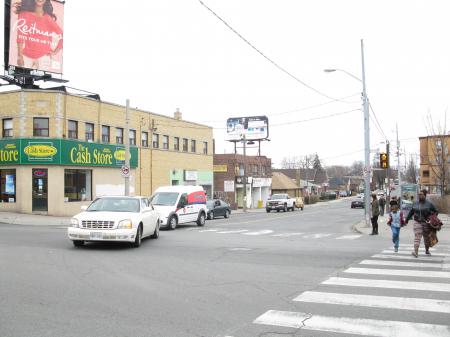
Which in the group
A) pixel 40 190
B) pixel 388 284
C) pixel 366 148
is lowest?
pixel 388 284

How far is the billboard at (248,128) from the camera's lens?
63.3m

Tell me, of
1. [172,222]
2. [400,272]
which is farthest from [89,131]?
[400,272]

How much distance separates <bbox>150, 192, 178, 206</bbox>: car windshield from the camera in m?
22.5

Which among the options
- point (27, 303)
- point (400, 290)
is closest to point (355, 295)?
point (400, 290)

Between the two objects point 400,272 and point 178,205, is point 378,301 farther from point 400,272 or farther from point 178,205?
point 178,205

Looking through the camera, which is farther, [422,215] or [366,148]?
[366,148]

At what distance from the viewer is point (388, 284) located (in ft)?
28.2

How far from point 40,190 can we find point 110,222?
17699mm

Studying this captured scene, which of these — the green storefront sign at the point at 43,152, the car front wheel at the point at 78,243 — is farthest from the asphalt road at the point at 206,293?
the green storefront sign at the point at 43,152

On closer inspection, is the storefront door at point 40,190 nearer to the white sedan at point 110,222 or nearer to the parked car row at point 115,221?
the parked car row at point 115,221

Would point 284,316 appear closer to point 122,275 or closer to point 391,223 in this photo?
point 122,275

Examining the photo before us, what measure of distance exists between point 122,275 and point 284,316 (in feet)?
13.3

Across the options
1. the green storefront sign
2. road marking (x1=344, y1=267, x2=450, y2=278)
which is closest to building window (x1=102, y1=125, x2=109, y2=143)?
the green storefront sign

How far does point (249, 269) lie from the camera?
1022 centimetres
